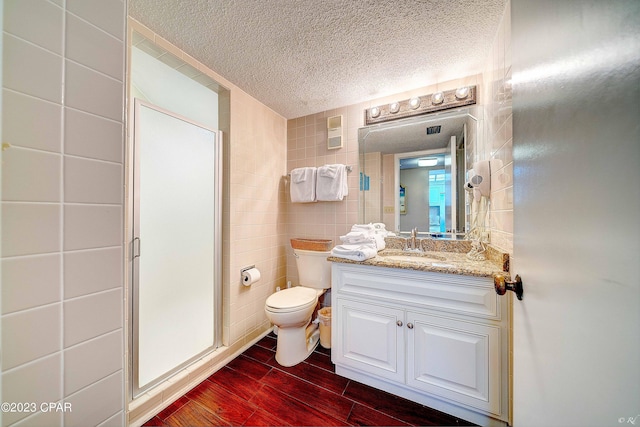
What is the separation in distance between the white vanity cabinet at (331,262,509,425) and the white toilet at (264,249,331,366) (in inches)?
10.9

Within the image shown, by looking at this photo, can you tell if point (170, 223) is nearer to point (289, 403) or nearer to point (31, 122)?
point (31, 122)

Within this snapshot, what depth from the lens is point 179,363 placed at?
1.41 metres

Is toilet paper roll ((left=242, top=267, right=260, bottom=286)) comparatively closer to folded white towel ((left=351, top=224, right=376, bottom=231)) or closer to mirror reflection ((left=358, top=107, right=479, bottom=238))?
folded white towel ((left=351, top=224, right=376, bottom=231))

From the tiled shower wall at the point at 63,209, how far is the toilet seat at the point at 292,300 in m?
1.00

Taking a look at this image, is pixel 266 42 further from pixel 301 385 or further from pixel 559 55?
pixel 301 385

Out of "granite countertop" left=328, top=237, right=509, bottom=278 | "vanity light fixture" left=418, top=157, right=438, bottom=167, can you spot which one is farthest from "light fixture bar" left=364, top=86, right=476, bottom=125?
"granite countertop" left=328, top=237, right=509, bottom=278

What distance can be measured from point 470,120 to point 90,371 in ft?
7.75

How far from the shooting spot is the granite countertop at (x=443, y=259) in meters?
1.10

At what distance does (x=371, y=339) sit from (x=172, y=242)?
145 centimetres

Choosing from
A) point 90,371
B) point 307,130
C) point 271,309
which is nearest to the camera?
point 90,371

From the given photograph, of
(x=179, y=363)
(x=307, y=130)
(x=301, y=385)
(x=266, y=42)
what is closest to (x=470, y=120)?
(x=307, y=130)

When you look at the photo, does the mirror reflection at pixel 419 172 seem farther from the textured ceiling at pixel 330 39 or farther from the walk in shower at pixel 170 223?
the walk in shower at pixel 170 223

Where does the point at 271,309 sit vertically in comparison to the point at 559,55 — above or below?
below

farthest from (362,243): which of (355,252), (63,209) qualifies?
(63,209)
